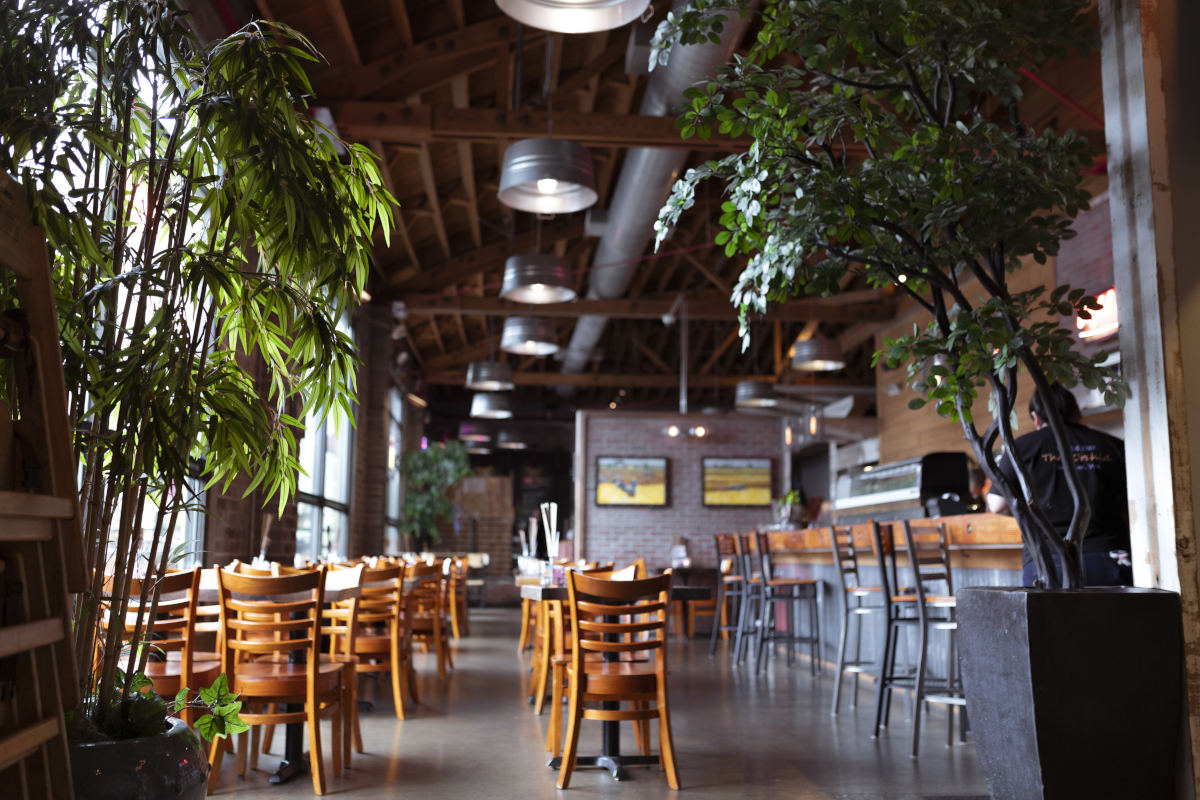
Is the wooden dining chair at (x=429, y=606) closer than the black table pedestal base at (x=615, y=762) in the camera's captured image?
No

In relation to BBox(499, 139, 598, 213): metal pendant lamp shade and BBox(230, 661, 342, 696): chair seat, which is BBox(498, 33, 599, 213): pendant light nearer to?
BBox(499, 139, 598, 213): metal pendant lamp shade

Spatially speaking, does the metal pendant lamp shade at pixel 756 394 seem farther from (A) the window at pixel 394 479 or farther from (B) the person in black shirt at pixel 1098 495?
(B) the person in black shirt at pixel 1098 495

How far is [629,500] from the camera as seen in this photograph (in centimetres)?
1218

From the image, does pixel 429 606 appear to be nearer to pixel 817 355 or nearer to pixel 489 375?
pixel 489 375

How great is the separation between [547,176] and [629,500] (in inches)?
280

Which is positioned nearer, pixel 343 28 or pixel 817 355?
pixel 343 28

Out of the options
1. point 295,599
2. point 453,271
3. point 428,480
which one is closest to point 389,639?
point 295,599

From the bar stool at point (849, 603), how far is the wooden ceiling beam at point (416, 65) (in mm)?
4394

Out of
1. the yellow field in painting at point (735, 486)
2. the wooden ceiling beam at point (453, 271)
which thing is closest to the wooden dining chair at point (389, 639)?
the yellow field in painting at point (735, 486)

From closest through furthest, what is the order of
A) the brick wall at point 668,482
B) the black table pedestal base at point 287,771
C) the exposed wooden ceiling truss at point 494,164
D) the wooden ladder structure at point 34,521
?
the wooden ladder structure at point 34,521 → the black table pedestal base at point 287,771 → the exposed wooden ceiling truss at point 494,164 → the brick wall at point 668,482

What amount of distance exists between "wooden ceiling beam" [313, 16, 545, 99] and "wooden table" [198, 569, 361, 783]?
4081 millimetres

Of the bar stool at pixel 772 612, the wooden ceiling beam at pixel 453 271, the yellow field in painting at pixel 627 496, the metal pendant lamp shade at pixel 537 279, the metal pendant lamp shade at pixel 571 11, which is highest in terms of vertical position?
the wooden ceiling beam at pixel 453 271

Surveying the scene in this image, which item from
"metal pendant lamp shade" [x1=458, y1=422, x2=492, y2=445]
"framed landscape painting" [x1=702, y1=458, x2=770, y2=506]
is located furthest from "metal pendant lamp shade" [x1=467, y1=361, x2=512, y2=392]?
"metal pendant lamp shade" [x1=458, y1=422, x2=492, y2=445]

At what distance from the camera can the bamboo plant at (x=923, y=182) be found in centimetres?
284
